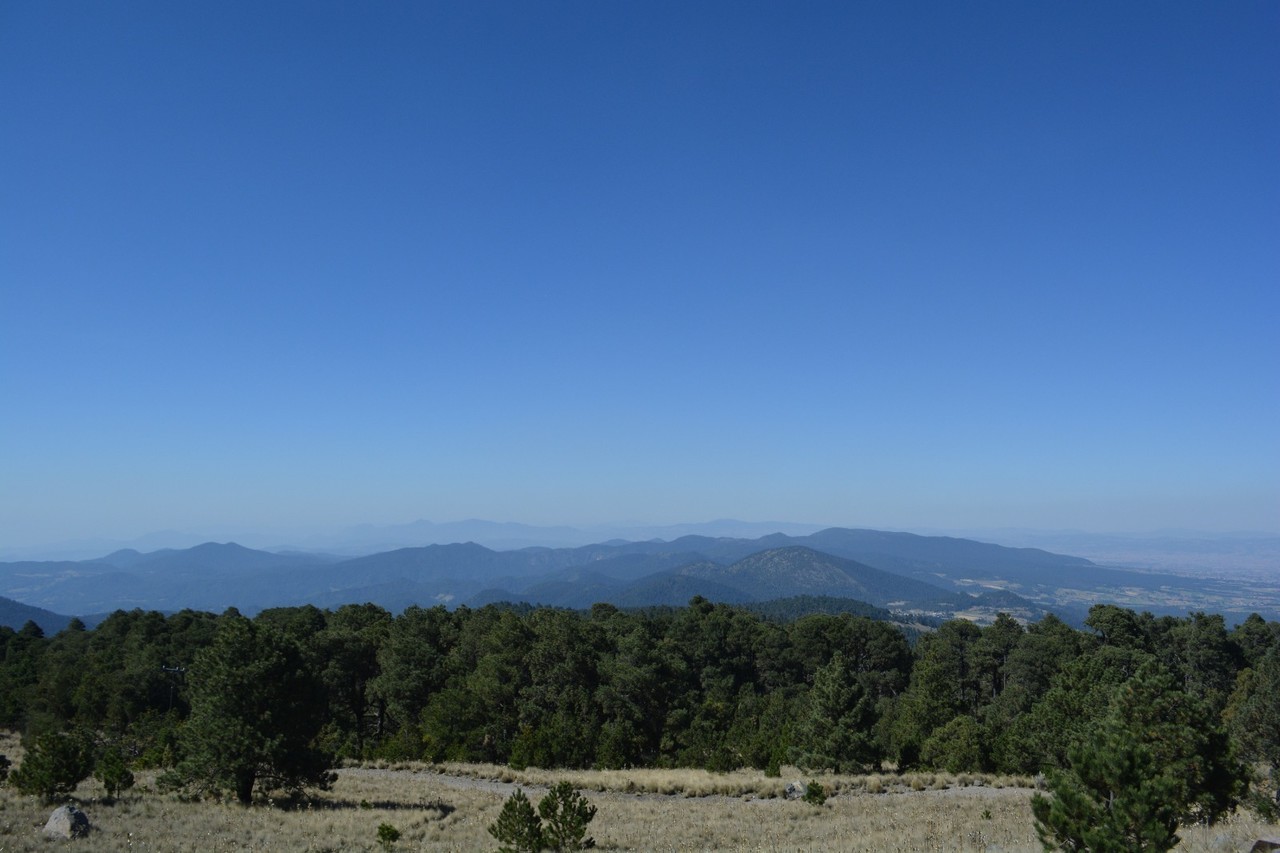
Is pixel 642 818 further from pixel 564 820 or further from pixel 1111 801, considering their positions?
pixel 1111 801

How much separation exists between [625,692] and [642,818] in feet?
75.0

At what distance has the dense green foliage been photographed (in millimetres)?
21984

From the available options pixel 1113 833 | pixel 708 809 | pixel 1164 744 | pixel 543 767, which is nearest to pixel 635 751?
pixel 543 767

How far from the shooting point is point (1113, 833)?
394 inches

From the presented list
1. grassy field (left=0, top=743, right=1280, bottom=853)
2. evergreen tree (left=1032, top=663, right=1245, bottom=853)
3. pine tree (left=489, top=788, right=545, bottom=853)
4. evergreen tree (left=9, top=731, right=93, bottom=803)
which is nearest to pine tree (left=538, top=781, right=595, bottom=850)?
pine tree (left=489, top=788, right=545, bottom=853)

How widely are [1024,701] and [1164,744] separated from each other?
33933 mm

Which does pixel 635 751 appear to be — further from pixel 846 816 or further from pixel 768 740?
pixel 846 816

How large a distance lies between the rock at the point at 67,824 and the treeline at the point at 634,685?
17.6ft

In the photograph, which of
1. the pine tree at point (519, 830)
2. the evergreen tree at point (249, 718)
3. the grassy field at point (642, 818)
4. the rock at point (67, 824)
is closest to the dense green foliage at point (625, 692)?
the evergreen tree at point (249, 718)

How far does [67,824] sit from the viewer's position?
16.0 metres

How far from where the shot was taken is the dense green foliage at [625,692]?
22.0 m

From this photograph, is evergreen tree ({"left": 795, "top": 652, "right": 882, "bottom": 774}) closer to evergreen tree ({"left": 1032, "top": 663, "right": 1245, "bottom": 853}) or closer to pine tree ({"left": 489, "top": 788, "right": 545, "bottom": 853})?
evergreen tree ({"left": 1032, "top": 663, "right": 1245, "bottom": 853})

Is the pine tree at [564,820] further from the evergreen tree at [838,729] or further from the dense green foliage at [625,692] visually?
the evergreen tree at [838,729]

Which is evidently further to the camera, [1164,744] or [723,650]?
[723,650]
